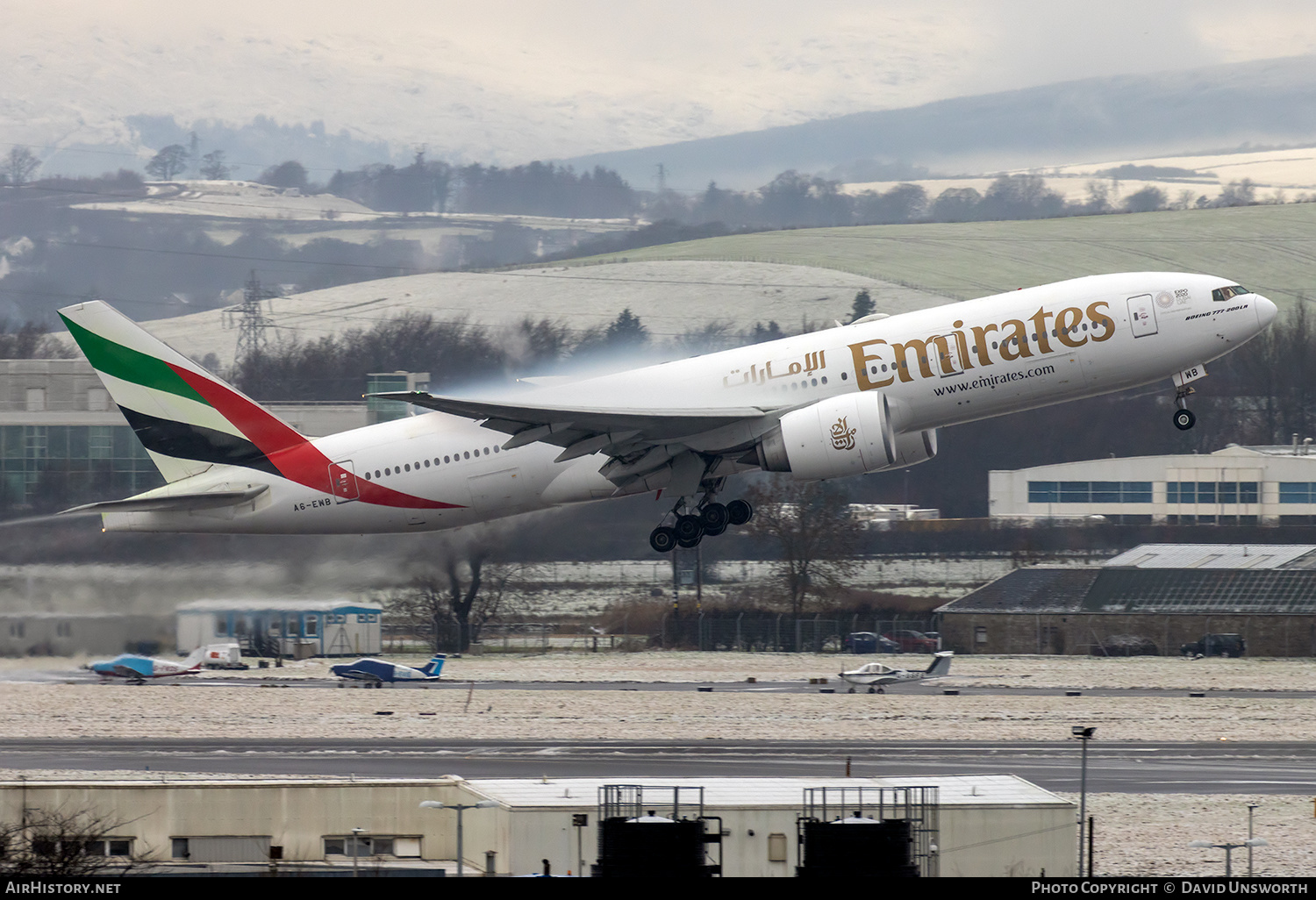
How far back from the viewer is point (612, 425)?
1373 inches

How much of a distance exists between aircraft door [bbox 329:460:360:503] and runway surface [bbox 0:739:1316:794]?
6.78 m

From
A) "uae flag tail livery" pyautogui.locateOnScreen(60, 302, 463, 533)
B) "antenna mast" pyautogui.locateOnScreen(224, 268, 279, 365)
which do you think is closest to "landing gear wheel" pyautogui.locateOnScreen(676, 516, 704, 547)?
"uae flag tail livery" pyautogui.locateOnScreen(60, 302, 463, 533)

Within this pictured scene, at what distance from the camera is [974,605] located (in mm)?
68812

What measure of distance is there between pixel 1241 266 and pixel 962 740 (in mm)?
111635

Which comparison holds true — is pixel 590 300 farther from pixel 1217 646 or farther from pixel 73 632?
pixel 73 632

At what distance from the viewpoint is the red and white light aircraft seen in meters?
34.0

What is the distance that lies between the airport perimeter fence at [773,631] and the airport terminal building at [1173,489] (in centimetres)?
1792

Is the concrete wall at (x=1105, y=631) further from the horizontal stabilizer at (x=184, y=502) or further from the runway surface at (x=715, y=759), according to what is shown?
the horizontal stabilizer at (x=184, y=502)

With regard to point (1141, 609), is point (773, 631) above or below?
below

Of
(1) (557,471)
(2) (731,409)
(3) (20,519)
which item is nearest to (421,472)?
(1) (557,471)

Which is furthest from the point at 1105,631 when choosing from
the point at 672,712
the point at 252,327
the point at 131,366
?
the point at 252,327

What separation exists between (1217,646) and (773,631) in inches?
736

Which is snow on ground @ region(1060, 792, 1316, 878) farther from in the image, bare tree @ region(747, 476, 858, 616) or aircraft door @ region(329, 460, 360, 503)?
bare tree @ region(747, 476, 858, 616)

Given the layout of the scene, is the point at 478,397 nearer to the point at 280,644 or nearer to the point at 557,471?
the point at 557,471
